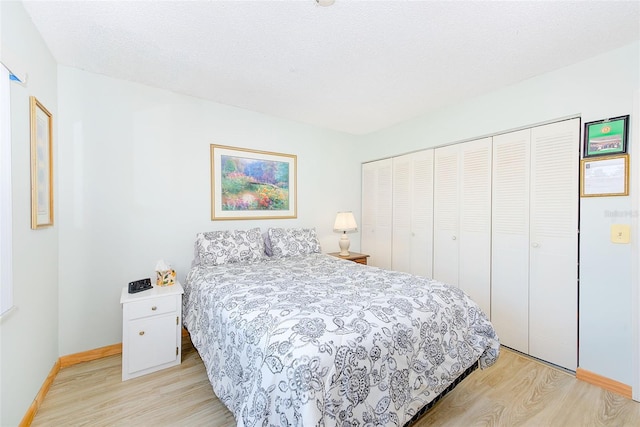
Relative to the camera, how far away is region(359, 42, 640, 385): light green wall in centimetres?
191

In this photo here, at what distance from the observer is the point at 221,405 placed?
180 centimetres

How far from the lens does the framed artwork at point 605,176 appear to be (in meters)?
1.92

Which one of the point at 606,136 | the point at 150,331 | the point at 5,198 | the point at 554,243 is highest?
the point at 606,136

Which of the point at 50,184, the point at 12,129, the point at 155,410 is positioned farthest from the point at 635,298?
the point at 50,184

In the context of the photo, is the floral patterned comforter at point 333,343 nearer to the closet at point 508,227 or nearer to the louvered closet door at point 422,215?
the closet at point 508,227

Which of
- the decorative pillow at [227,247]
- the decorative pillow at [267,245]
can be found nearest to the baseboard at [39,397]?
the decorative pillow at [227,247]

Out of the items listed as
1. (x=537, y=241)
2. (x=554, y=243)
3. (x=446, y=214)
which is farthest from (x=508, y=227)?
(x=446, y=214)

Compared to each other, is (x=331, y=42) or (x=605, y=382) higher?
(x=331, y=42)

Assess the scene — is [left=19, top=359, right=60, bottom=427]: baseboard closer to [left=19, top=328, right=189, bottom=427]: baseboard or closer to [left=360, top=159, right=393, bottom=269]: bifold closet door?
[left=19, top=328, right=189, bottom=427]: baseboard

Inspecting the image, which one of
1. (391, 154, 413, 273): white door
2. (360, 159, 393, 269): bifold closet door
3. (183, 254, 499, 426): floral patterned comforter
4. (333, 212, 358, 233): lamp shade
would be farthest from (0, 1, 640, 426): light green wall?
(333, 212, 358, 233): lamp shade

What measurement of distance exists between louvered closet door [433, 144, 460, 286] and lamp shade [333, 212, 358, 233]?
1.05 meters

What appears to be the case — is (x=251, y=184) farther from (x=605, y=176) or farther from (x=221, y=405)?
(x=605, y=176)

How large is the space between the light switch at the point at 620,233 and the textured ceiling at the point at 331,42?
1.26 meters

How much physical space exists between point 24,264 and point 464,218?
3.45m
